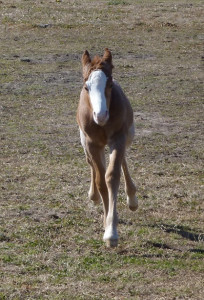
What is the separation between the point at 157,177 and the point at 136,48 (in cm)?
989

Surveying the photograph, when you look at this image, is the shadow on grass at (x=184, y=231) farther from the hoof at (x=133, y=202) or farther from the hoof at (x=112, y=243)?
the hoof at (x=112, y=243)

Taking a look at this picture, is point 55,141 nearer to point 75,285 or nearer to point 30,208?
point 30,208

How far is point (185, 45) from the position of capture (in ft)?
63.2

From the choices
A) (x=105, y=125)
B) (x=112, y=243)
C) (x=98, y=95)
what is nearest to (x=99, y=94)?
(x=98, y=95)

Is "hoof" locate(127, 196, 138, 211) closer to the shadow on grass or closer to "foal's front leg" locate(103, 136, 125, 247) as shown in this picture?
the shadow on grass

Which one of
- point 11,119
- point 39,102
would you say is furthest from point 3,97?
point 11,119

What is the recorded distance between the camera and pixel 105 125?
22.4ft

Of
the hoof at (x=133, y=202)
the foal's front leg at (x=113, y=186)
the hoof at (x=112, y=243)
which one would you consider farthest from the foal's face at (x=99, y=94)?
the hoof at (x=133, y=202)

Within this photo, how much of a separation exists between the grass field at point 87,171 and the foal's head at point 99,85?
1208 mm

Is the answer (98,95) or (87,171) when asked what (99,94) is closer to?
(98,95)

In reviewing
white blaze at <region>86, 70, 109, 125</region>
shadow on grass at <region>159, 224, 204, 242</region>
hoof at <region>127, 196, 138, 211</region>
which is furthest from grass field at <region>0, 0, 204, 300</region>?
white blaze at <region>86, 70, 109, 125</region>

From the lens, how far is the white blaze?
6.39 m

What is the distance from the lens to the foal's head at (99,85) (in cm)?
642

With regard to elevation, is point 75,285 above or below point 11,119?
above
